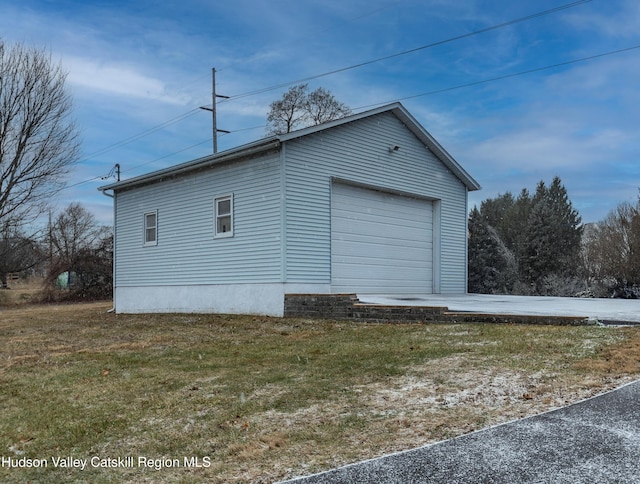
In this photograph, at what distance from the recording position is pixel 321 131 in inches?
508

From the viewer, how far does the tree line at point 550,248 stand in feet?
73.7

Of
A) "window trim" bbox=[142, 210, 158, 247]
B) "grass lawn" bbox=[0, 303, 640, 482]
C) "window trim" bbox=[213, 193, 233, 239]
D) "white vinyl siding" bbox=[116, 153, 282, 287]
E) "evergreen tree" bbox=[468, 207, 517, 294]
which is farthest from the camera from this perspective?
"evergreen tree" bbox=[468, 207, 517, 294]

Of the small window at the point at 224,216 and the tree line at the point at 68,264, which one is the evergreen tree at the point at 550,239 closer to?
the small window at the point at 224,216

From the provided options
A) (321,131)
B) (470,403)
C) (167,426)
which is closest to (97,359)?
(167,426)

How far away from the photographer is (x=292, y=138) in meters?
12.1

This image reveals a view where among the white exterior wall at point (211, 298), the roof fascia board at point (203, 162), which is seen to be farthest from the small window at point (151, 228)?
the white exterior wall at point (211, 298)

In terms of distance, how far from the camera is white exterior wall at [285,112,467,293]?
12.4 meters

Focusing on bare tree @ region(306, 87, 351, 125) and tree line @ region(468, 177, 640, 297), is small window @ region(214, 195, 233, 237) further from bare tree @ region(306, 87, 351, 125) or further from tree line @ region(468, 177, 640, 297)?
bare tree @ region(306, 87, 351, 125)

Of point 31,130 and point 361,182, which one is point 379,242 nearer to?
point 361,182

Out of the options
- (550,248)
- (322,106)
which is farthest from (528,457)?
(550,248)

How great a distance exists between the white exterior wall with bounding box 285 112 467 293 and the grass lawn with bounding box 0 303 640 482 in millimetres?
4192

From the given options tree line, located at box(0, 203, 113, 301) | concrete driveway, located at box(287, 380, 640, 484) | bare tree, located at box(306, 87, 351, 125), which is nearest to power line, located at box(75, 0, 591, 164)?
bare tree, located at box(306, 87, 351, 125)

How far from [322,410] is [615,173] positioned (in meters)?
31.1

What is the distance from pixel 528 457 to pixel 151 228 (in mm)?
14854
